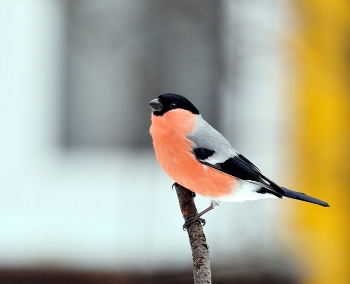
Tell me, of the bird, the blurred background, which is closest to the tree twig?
the bird

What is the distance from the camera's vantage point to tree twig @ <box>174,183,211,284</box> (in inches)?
26.6

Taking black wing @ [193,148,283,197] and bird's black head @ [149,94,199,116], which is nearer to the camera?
bird's black head @ [149,94,199,116]

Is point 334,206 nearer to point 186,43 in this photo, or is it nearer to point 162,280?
point 162,280

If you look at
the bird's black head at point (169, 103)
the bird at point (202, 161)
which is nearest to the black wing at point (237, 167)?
the bird at point (202, 161)

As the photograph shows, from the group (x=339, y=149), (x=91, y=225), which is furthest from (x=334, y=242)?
(x=91, y=225)

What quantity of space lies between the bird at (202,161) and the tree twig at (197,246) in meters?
0.03

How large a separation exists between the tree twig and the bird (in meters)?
0.03

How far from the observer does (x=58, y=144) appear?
248 cm

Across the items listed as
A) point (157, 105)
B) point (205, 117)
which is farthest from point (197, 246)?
point (205, 117)

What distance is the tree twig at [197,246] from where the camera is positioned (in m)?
0.68

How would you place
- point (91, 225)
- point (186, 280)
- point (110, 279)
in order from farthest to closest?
point (91, 225), point (110, 279), point (186, 280)

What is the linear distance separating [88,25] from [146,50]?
262mm

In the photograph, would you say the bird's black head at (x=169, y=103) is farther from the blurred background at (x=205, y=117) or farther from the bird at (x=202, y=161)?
the blurred background at (x=205, y=117)

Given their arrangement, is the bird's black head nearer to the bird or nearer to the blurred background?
the bird
